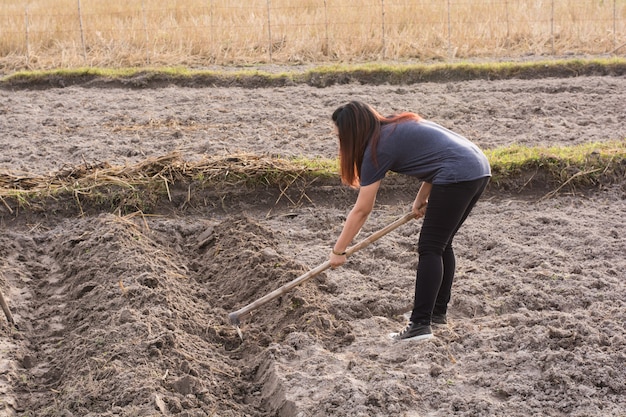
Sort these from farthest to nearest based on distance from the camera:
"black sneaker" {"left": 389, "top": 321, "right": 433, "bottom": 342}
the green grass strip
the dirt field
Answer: the green grass strip, "black sneaker" {"left": 389, "top": 321, "right": 433, "bottom": 342}, the dirt field

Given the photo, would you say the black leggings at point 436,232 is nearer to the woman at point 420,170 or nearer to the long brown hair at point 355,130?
the woman at point 420,170

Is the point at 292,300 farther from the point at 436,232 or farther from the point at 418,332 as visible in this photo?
the point at 436,232

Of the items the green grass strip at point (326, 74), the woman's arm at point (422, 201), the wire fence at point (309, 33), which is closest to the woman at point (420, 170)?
the woman's arm at point (422, 201)

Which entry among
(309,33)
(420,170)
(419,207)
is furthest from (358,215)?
(309,33)

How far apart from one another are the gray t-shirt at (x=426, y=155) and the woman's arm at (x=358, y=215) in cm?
6

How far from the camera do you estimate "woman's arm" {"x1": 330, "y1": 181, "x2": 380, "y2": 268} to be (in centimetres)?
450

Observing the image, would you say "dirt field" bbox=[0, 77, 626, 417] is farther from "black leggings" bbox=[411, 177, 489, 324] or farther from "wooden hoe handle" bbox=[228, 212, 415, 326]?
"black leggings" bbox=[411, 177, 489, 324]

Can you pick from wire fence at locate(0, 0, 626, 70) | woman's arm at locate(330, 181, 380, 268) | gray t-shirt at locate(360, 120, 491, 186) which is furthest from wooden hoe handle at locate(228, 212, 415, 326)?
wire fence at locate(0, 0, 626, 70)

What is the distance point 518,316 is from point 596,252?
1.38m

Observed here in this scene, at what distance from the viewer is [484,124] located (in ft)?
30.4

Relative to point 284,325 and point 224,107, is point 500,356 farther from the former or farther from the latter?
point 224,107

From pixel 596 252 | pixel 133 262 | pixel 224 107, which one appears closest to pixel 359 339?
pixel 133 262

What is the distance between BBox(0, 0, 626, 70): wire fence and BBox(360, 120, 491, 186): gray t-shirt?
883 centimetres

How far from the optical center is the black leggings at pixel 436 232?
4656 millimetres
